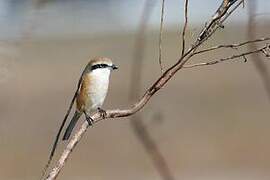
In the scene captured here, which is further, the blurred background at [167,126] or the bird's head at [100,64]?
the blurred background at [167,126]

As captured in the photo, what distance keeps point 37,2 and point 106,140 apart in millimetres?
8408

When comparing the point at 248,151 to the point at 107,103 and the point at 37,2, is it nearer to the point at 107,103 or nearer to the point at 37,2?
the point at 107,103

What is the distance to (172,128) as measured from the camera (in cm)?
1036

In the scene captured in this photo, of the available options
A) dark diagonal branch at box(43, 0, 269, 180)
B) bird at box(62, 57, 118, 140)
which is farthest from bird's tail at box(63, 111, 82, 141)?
dark diagonal branch at box(43, 0, 269, 180)

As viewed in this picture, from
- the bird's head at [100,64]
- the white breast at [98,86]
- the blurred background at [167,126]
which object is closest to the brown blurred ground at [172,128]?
the blurred background at [167,126]

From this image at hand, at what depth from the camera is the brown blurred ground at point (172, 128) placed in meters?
8.48

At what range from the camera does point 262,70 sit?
1.73 meters

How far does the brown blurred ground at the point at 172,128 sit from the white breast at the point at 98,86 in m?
3.31

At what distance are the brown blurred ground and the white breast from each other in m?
3.31

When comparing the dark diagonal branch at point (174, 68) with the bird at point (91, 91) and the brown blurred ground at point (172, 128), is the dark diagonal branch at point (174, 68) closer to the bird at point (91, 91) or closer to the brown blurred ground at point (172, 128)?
the bird at point (91, 91)

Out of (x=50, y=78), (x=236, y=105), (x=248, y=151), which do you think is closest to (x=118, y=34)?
(x=50, y=78)

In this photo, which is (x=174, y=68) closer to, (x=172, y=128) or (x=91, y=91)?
(x=91, y=91)

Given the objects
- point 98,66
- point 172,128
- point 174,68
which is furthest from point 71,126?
point 172,128

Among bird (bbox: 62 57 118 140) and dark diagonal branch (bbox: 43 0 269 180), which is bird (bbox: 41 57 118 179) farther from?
dark diagonal branch (bbox: 43 0 269 180)
